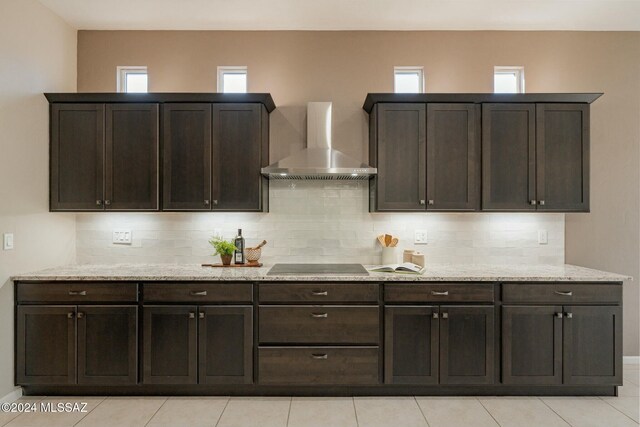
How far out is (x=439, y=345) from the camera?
2781 millimetres

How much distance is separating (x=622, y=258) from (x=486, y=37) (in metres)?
2.37

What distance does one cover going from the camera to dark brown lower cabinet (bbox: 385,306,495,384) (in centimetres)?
278

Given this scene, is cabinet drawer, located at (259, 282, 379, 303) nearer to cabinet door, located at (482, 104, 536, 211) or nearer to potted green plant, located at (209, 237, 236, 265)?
potted green plant, located at (209, 237, 236, 265)

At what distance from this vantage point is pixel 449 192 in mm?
3135

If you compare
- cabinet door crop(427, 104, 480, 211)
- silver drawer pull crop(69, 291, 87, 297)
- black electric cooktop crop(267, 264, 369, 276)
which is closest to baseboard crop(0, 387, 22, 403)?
silver drawer pull crop(69, 291, 87, 297)

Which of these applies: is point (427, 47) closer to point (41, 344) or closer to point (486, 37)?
point (486, 37)

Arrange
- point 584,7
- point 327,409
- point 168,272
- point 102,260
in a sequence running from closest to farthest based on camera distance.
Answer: point 327,409
point 168,272
point 584,7
point 102,260

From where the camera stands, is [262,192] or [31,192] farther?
[262,192]

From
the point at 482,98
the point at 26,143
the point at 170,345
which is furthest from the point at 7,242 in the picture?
the point at 482,98

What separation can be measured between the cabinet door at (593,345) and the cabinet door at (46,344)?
362 centimetres

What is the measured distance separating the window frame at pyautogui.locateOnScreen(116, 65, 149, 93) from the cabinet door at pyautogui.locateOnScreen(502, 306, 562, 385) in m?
3.70

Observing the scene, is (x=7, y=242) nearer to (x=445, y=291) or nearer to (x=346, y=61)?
(x=346, y=61)

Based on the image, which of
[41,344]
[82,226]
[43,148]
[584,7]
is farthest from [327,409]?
[584,7]

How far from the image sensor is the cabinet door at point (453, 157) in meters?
3.13
